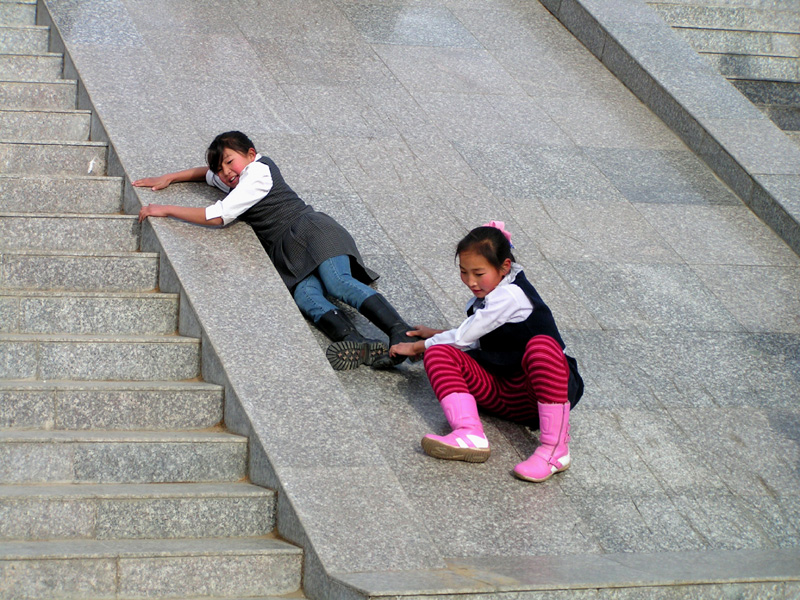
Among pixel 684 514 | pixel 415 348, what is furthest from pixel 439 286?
pixel 684 514

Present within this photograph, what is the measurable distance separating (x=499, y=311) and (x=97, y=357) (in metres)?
2.02

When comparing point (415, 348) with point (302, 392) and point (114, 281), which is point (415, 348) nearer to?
point (302, 392)

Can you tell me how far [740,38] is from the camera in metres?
11.0

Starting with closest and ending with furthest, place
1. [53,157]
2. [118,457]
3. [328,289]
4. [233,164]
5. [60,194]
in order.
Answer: [118,457]
[328,289]
[233,164]
[60,194]
[53,157]

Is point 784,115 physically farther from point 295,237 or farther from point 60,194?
point 60,194

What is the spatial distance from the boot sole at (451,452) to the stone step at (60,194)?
2.89 metres

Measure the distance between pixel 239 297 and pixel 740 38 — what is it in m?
7.71

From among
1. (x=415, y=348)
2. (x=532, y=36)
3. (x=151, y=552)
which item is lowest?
(x=151, y=552)

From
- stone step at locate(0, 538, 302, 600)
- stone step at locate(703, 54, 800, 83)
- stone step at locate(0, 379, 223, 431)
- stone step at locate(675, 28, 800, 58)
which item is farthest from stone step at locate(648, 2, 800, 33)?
stone step at locate(0, 538, 302, 600)

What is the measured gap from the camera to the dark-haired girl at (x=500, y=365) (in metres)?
4.74

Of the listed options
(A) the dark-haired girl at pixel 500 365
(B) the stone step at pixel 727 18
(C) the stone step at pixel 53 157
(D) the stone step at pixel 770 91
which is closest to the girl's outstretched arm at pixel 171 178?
(C) the stone step at pixel 53 157

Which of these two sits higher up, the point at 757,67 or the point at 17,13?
the point at 757,67

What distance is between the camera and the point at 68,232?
6.04 m

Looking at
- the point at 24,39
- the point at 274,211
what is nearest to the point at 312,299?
the point at 274,211
